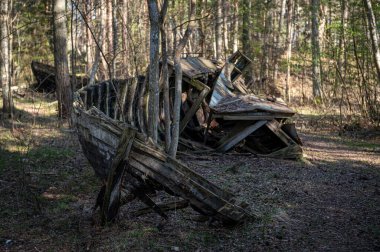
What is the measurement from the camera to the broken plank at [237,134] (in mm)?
10430

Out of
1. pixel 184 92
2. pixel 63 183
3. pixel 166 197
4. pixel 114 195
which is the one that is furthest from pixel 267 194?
pixel 184 92

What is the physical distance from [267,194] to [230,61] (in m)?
7.09

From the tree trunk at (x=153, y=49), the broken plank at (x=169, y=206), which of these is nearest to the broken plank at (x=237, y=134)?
the tree trunk at (x=153, y=49)

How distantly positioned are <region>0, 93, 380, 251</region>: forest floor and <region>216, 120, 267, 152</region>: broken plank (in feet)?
0.91

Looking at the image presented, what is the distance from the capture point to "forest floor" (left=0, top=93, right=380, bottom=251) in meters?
5.37

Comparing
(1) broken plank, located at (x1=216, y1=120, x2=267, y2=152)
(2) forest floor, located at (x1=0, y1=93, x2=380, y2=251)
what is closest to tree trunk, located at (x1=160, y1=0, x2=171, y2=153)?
(2) forest floor, located at (x1=0, y1=93, x2=380, y2=251)

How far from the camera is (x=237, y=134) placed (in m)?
10.6

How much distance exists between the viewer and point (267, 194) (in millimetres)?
7371

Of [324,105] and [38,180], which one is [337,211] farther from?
[324,105]

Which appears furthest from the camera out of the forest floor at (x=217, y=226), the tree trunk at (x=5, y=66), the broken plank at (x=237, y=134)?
the tree trunk at (x=5, y=66)

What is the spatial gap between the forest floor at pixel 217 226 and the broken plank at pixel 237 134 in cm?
28

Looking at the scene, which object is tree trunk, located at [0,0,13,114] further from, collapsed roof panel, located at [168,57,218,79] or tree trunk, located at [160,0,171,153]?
tree trunk, located at [160,0,171,153]

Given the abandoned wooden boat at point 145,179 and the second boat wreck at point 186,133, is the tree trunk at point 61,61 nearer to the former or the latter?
the second boat wreck at point 186,133

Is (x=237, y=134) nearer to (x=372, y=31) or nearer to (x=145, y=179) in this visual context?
(x=372, y=31)
